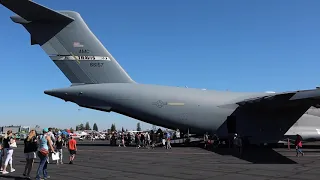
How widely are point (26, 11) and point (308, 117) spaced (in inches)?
665

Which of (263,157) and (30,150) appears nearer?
(30,150)

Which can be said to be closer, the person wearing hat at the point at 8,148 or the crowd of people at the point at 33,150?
the crowd of people at the point at 33,150

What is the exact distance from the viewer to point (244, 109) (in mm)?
19172

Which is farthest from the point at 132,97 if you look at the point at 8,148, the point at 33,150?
the point at 33,150

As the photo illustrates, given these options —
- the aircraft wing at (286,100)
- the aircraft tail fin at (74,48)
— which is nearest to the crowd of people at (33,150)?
the aircraft tail fin at (74,48)

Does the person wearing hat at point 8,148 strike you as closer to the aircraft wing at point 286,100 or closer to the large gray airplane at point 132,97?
the large gray airplane at point 132,97

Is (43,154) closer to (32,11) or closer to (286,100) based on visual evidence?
(32,11)

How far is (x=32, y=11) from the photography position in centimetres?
1709

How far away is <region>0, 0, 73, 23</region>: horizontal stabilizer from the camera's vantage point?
1590cm

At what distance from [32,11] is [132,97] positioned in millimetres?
6961

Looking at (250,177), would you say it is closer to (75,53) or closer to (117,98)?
(117,98)

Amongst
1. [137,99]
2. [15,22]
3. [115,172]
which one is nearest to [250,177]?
[115,172]

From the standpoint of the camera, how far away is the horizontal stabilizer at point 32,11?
15.9m

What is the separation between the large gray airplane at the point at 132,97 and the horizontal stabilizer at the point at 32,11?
0.19 meters
